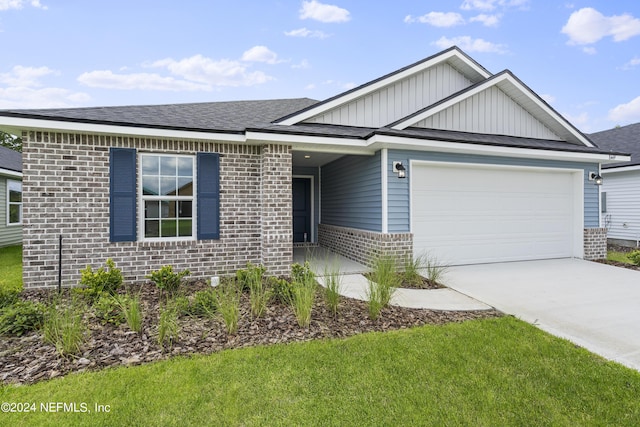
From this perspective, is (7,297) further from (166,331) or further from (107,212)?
(166,331)

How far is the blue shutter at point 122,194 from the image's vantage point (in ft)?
19.6

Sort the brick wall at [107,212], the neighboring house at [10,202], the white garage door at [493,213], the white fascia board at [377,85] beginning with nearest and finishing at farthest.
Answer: the brick wall at [107,212] < the white fascia board at [377,85] < the white garage door at [493,213] < the neighboring house at [10,202]

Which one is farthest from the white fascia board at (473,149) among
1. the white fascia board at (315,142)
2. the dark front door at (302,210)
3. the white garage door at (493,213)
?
the dark front door at (302,210)

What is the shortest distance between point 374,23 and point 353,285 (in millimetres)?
9768

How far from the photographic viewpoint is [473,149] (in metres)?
7.45

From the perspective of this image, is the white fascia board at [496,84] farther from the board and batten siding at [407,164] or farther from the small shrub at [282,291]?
the small shrub at [282,291]

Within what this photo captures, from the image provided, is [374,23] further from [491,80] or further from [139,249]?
[139,249]

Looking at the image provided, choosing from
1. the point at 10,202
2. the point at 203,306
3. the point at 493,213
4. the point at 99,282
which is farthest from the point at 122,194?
the point at 10,202

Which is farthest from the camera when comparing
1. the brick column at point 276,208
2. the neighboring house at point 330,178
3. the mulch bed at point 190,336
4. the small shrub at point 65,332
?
the brick column at point 276,208

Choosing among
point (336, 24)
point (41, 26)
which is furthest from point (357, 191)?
point (41, 26)

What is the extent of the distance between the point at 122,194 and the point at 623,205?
53.2ft

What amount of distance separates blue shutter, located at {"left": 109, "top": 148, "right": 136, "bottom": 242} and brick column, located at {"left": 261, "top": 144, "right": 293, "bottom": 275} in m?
2.44

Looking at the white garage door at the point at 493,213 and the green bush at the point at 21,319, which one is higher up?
the white garage door at the point at 493,213

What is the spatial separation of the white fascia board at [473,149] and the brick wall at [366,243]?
1976mm
